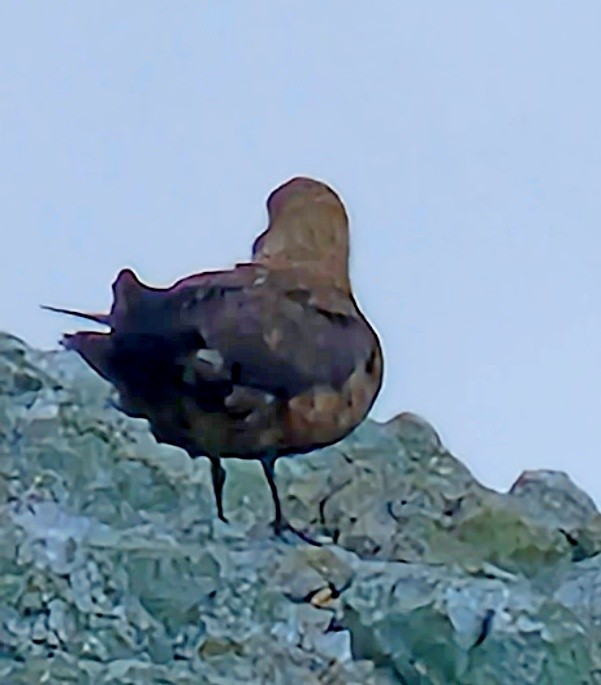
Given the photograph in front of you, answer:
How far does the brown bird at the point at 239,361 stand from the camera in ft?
10.4

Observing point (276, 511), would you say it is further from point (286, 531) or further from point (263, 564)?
point (263, 564)

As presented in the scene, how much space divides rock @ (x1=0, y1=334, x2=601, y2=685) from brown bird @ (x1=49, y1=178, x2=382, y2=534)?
23cm

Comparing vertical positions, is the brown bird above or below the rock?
above

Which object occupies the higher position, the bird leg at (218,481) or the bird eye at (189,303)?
the bird eye at (189,303)

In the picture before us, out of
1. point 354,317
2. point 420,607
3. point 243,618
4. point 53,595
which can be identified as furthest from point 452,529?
point 53,595

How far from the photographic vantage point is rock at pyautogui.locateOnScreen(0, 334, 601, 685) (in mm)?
2758

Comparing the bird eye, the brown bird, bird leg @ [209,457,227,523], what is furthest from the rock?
the bird eye

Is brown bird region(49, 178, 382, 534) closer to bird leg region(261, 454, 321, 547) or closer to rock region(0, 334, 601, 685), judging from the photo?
bird leg region(261, 454, 321, 547)

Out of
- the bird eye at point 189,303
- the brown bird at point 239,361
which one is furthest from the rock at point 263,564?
the bird eye at point 189,303

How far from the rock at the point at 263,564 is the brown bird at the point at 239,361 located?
23 cm

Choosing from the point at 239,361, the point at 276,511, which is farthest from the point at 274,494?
the point at 239,361

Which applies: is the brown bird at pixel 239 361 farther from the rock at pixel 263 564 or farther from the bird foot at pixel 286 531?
the rock at pixel 263 564

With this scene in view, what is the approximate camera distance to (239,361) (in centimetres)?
320

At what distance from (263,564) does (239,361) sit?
0.43 meters
